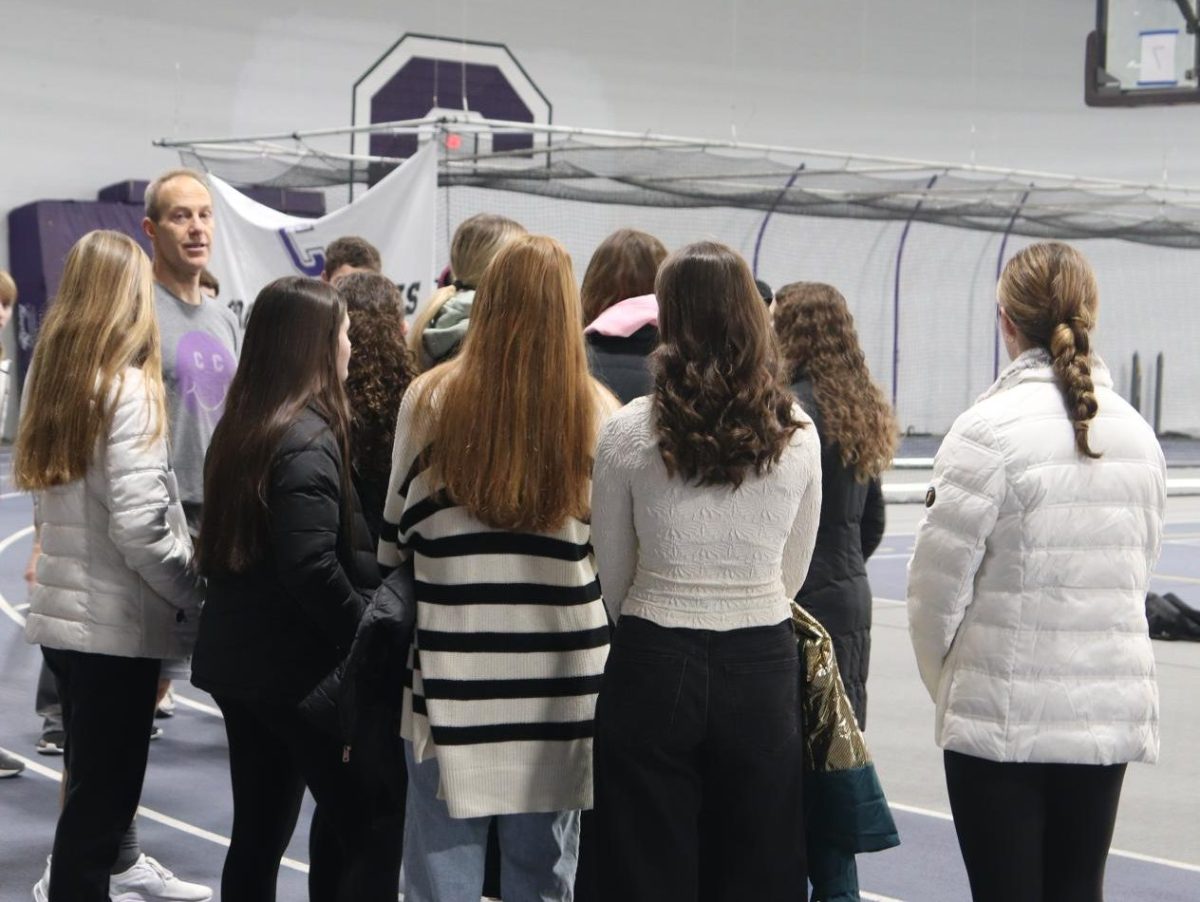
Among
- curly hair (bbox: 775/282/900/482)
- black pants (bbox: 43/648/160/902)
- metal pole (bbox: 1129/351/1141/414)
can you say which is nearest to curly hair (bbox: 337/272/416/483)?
black pants (bbox: 43/648/160/902)

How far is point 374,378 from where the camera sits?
3365 mm

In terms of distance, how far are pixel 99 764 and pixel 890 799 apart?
262 cm

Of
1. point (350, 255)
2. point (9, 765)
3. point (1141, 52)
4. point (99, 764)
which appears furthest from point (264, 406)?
point (1141, 52)

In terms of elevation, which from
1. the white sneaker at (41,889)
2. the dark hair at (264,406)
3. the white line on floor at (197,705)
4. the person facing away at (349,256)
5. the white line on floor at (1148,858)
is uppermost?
the person facing away at (349,256)

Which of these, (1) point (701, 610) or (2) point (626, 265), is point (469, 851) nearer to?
(1) point (701, 610)

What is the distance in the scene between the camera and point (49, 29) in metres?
16.2

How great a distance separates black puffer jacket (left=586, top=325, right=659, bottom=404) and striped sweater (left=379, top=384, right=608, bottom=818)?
0.87 m

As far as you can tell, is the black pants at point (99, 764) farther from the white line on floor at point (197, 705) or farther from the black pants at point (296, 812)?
the white line on floor at point (197, 705)

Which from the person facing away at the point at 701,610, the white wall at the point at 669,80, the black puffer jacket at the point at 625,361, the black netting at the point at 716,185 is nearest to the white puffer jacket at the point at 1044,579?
the person facing away at the point at 701,610

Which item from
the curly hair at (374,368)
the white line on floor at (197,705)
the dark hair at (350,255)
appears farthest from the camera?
the white line on floor at (197,705)

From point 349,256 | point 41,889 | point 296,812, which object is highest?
point 349,256

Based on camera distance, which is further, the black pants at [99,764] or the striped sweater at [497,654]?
the black pants at [99,764]

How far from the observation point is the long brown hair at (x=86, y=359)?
316 centimetres

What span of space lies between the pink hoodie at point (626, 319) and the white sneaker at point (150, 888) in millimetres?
1680
